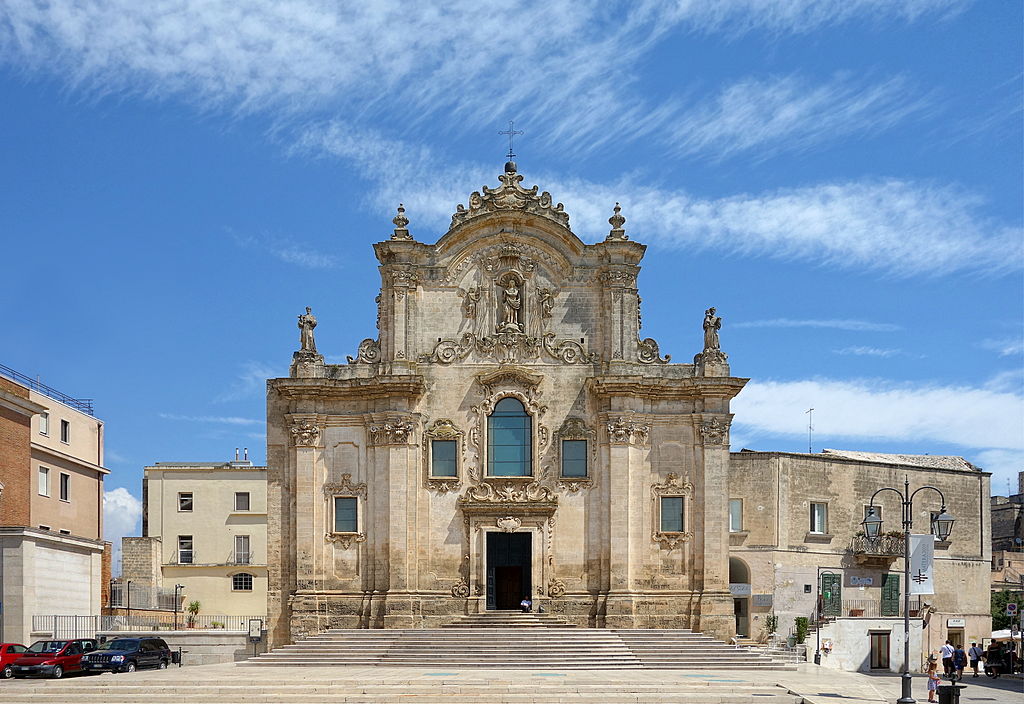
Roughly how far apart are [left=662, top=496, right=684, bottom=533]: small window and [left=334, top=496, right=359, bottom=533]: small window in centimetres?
1001

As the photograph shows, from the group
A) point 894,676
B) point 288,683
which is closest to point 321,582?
point 288,683

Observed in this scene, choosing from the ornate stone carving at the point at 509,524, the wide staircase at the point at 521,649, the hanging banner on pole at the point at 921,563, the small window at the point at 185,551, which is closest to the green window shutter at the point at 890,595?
the wide staircase at the point at 521,649

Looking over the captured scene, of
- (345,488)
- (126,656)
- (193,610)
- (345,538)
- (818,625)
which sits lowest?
(193,610)

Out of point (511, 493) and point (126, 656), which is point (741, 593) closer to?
point (511, 493)

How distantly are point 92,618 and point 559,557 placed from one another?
16.1 m

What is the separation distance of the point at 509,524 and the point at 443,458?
10.0 feet

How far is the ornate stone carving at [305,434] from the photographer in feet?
137

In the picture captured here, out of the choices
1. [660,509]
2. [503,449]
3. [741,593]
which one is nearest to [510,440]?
[503,449]

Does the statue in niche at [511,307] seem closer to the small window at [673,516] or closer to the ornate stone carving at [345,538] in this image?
the small window at [673,516]

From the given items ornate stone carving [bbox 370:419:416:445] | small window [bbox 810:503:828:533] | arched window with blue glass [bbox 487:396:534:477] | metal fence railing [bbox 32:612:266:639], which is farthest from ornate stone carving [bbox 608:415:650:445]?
metal fence railing [bbox 32:612:266:639]

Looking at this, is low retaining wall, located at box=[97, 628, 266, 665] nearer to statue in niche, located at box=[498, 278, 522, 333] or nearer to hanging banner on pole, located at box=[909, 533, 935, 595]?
statue in niche, located at box=[498, 278, 522, 333]

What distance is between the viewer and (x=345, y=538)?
41438mm

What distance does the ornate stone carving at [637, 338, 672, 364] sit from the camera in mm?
41969

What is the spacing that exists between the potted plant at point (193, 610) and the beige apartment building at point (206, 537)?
552 mm
